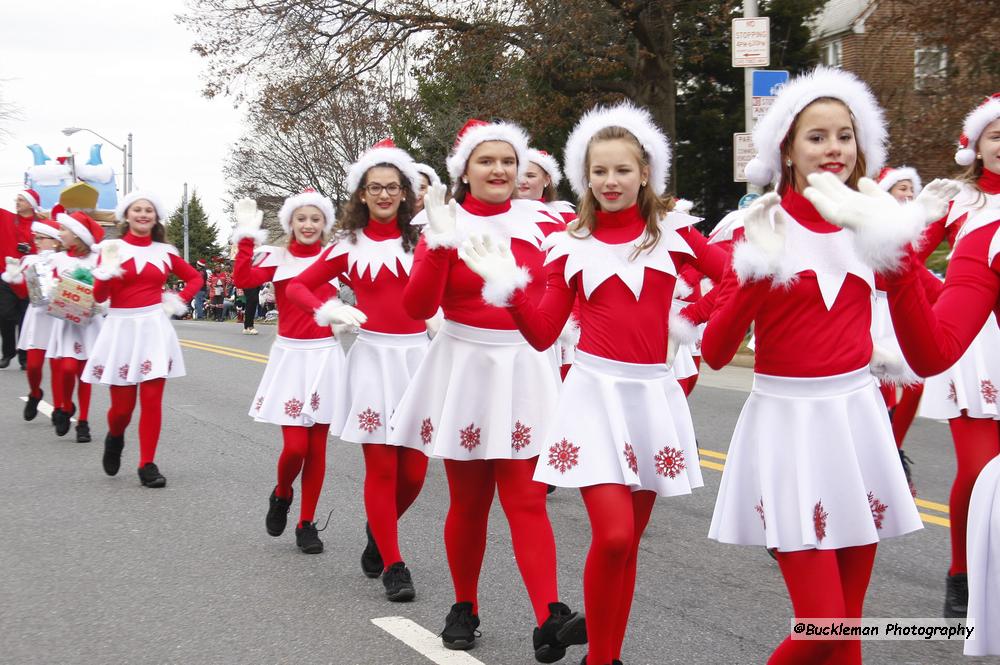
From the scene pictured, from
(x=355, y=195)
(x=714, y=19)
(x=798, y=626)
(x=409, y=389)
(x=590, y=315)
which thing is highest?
(x=714, y=19)

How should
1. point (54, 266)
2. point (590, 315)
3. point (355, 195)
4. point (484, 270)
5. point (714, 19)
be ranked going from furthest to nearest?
point (714, 19)
point (54, 266)
point (355, 195)
point (590, 315)
point (484, 270)

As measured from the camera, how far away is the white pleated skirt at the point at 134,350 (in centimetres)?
770

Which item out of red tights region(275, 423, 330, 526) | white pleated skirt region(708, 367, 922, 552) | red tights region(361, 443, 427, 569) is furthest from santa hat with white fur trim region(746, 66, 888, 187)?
red tights region(275, 423, 330, 526)

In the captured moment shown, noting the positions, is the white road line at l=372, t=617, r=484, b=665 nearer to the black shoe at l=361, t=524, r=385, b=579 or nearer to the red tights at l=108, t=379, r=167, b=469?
the black shoe at l=361, t=524, r=385, b=579

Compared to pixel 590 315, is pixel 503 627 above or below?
below

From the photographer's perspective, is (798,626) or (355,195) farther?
(355,195)

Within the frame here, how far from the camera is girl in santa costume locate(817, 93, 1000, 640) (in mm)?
2703

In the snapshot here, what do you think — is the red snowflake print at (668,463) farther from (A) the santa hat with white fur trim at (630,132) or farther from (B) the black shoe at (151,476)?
(B) the black shoe at (151,476)

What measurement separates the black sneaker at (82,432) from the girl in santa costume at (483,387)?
6133 mm

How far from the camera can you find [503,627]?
4.71 m

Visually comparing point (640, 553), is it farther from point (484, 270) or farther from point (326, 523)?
point (484, 270)

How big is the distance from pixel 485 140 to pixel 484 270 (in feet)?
3.85

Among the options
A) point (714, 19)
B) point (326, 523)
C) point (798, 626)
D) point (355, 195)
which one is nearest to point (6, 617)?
point (326, 523)

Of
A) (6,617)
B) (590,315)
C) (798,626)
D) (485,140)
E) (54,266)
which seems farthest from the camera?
(54,266)
